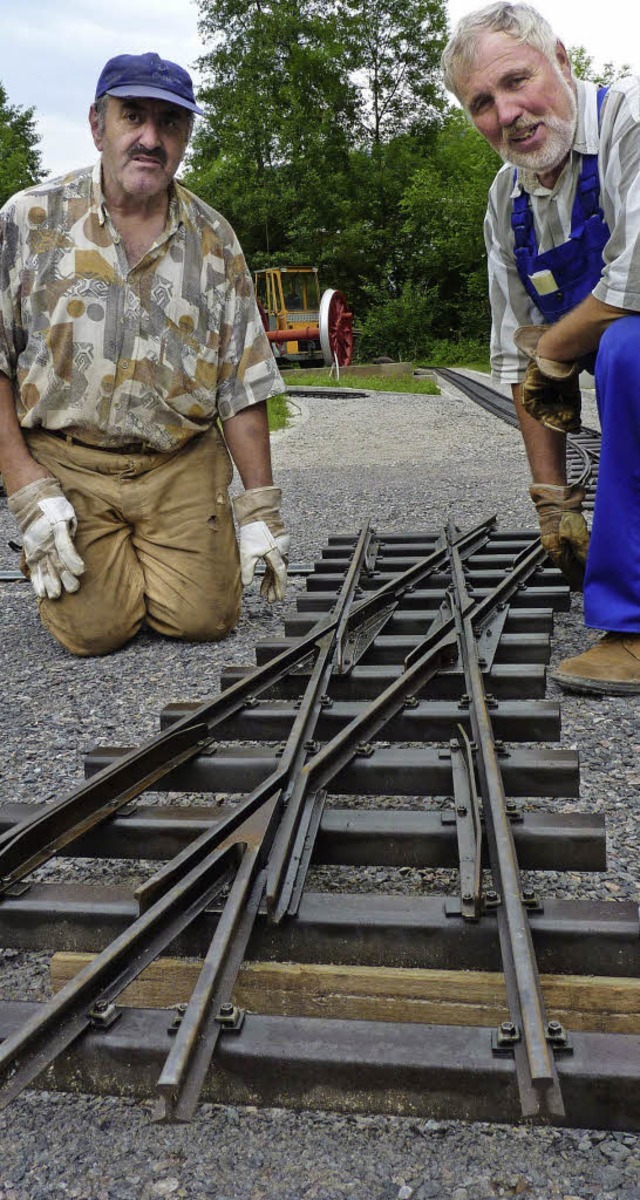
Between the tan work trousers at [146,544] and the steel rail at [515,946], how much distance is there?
186cm

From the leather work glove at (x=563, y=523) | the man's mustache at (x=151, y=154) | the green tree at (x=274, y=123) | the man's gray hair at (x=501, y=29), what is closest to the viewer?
the man's gray hair at (x=501, y=29)

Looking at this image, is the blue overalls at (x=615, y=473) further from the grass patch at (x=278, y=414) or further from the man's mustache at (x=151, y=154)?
the grass patch at (x=278, y=414)

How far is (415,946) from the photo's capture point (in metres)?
1.89

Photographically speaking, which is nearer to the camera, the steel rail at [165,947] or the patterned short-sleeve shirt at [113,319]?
the steel rail at [165,947]

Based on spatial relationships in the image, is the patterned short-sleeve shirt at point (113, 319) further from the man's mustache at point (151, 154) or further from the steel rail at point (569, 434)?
the steel rail at point (569, 434)

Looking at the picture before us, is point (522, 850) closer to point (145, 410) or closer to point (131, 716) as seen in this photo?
point (131, 716)

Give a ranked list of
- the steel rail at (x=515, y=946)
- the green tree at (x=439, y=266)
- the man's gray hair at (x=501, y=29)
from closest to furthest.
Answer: the steel rail at (x=515, y=946) → the man's gray hair at (x=501, y=29) → the green tree at (x=439, y=266)

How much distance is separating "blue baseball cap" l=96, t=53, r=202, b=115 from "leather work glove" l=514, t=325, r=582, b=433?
1516 mm

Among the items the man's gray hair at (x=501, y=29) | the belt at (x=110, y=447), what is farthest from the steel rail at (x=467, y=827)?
the man's gray hair at (x=501, y=29)

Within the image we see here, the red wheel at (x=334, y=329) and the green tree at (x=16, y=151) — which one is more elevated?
the green tree at (x=16, y=151)

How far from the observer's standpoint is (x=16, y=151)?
49.1m

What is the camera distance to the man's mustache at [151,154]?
3.98 meters

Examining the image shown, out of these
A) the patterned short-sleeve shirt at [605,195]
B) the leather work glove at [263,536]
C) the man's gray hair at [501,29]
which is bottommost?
the leather work glove at [263,536]

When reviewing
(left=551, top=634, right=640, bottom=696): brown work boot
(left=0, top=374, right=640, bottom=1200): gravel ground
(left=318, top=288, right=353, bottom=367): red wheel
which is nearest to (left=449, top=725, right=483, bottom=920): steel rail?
(left=0, top=374, right=640, bottom=1200): gravel ground
